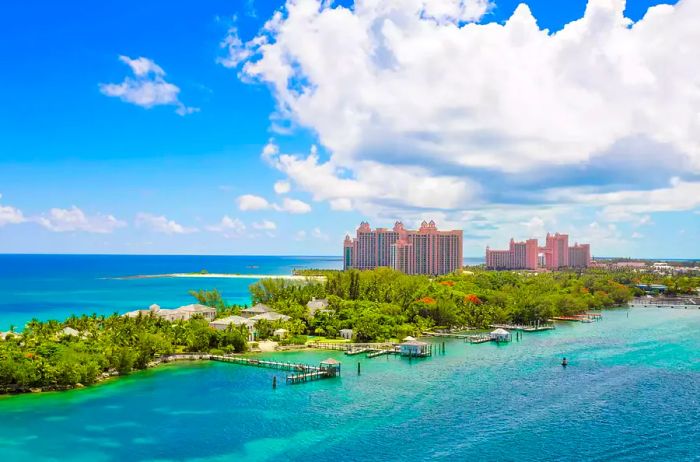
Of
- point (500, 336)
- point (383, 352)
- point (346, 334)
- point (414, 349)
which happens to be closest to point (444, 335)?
point (500, 336)

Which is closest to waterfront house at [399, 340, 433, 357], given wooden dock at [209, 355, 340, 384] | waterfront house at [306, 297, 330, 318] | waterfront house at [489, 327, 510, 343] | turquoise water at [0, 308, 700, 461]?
turquoise water at [0, 308, 700, 461]

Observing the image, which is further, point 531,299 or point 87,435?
point 531,299

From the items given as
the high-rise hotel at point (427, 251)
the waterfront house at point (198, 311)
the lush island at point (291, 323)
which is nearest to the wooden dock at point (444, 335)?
the lush island at point (291, 323)

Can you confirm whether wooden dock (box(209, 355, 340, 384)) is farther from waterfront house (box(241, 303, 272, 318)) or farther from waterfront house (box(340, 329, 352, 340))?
waterfront house (box(241, 303, 272, 318))

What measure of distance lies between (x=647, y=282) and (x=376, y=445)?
121 meters

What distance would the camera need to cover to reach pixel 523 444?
27.0 metres

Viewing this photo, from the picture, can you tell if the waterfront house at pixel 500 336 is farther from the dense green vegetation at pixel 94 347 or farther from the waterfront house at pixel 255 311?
the dense green vegetation at pixel 94 347

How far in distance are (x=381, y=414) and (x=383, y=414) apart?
4.1 inches

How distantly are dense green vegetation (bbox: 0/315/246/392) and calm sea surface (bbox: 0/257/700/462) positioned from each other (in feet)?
4.04

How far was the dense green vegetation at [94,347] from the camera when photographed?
112ft

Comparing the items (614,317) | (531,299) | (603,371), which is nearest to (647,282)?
(614,317)

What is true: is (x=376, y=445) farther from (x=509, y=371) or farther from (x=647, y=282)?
(x=647, y=282)

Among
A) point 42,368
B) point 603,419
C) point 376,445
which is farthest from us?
point 42,368

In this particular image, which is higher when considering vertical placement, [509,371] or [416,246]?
[416,246]
